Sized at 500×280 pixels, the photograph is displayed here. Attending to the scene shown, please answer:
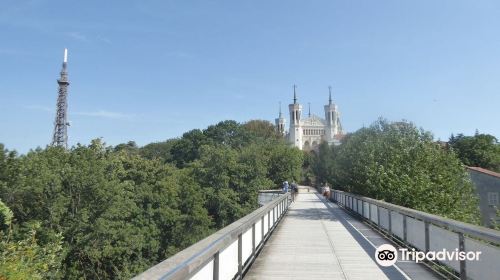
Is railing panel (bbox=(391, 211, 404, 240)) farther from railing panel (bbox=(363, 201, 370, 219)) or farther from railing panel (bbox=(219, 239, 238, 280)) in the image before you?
railing panel (bbox=(219, 239, 238, 280))

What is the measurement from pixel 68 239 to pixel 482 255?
95.3 ft

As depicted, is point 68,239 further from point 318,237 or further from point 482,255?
point 482,255

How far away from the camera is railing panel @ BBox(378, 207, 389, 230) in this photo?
13977 millimetres

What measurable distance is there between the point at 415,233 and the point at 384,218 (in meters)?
4.18

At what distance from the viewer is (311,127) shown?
187 m

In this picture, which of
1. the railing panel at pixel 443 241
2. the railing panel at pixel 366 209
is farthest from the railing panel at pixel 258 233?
the railing panel at pixel 366 209

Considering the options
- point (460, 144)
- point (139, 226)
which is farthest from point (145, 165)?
point (460, 144)

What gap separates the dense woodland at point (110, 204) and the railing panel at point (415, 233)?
23.7ft

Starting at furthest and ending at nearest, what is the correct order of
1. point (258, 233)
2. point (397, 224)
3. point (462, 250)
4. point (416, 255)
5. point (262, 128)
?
1. point (262, 128)
2. point (397, 224)
3. point (258, 233)
4. point (416, 255)
5. point (462, 250)

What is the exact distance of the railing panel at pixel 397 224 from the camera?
38.9ft

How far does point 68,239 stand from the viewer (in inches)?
1227

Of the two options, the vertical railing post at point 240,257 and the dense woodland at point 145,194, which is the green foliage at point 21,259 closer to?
the dense woodland at point 145,194

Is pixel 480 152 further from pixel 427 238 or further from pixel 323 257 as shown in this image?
pixel 427 238

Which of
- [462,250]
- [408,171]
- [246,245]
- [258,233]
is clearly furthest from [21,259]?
[408,171]
